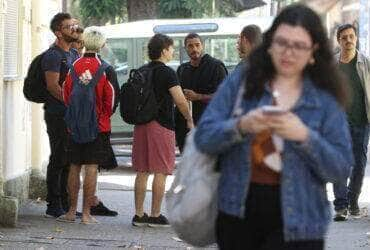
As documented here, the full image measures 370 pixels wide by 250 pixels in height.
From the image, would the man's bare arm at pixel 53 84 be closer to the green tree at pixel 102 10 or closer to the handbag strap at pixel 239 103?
the handbag strap at pixel 239 103

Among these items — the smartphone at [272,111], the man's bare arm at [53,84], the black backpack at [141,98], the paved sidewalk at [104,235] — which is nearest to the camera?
the smartphone at [272,111]

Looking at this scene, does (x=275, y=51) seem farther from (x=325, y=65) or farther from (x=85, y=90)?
(x=85, y=90)

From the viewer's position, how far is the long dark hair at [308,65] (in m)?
4.03

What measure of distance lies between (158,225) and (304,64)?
17.3 feet

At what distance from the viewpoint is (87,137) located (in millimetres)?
8695

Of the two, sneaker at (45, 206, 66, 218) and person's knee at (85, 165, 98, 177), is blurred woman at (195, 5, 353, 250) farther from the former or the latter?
sneaker at (45, 206, 66, 218)

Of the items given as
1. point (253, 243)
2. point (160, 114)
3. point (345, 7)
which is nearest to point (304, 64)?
point (253, 243)

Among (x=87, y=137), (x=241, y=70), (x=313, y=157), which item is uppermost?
(x=241, y=70)

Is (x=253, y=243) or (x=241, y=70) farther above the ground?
(x=241, y=70)

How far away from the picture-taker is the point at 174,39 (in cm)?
1741

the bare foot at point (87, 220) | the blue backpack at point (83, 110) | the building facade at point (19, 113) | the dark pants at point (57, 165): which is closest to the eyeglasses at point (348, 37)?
the blue backpack at point (83, 110)

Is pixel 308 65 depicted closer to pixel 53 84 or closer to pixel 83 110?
pixel 83 110

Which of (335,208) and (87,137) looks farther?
(335,208)

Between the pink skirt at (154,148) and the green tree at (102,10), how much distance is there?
21.7m
